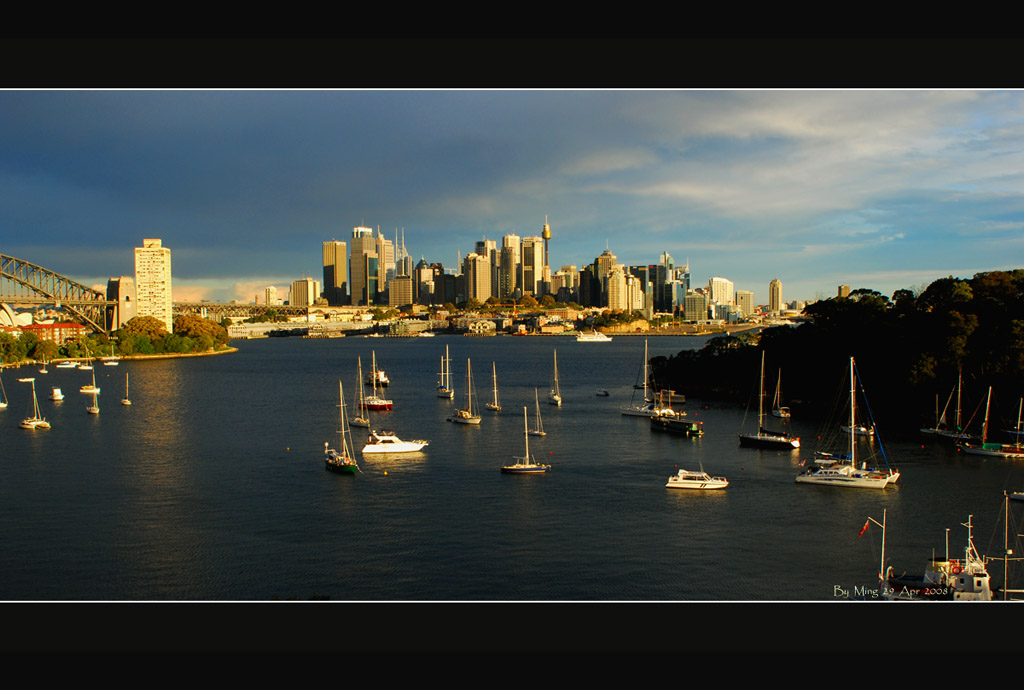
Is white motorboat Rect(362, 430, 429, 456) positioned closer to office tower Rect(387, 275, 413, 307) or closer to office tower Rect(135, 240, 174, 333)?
office tower Rect(135, 240, 174, 333)

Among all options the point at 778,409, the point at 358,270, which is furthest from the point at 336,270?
the point at 778,409

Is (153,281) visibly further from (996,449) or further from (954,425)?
(996,449)

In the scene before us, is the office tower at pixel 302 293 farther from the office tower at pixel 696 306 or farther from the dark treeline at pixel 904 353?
the dark treeline at pixel 904 353

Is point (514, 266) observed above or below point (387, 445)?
above

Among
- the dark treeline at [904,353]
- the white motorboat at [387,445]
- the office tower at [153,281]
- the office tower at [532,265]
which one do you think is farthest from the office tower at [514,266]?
the white motorboat at [387,445]

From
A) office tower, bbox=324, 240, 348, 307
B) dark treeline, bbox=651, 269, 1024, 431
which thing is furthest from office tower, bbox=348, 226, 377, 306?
dark treeline, bbox=651, 269, 1024, 431

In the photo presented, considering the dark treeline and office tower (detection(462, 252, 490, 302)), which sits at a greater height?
office tower (detection(462, 252, 490, 302))

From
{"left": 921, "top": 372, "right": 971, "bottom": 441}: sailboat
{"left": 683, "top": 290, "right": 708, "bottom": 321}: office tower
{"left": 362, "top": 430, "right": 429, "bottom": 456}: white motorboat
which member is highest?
{"left": 683, "top": 290, "right": 708, "bottom": 321}: office tower
